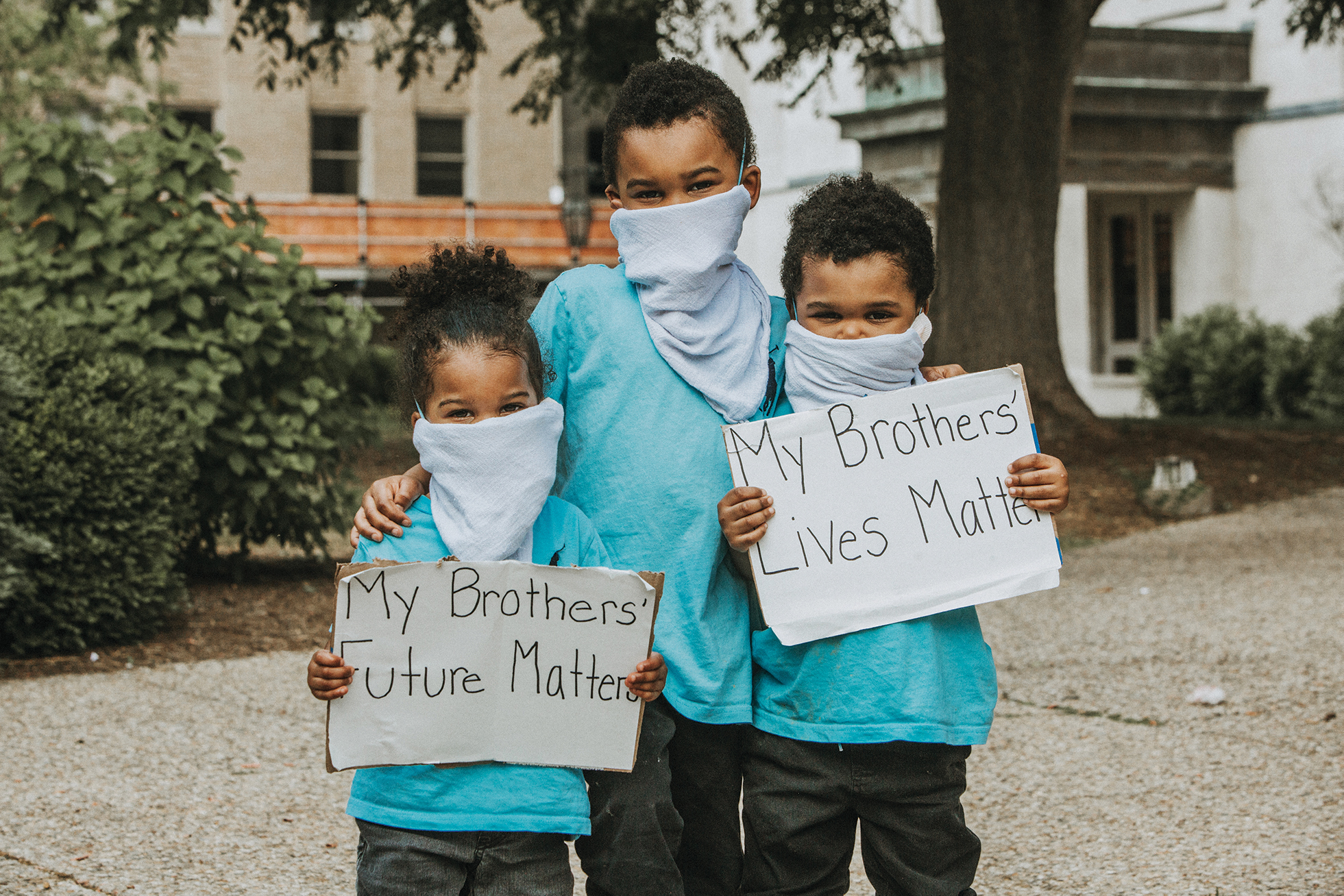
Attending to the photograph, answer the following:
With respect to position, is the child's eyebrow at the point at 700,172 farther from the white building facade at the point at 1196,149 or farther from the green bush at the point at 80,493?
the white building facade at the point at 1196,149

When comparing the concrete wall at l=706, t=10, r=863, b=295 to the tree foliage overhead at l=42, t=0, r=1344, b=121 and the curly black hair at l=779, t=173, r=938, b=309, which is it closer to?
the tree foliage overhead at l=42, t=0, r=1344, b=121

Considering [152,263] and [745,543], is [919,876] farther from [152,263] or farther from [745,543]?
[152,263]

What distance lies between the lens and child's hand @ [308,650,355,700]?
7.56 ft

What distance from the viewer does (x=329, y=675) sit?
230 cm

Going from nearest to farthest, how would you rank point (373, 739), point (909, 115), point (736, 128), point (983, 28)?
point (373, 739) < point (736, 128) < point (983, 28) < point (909, 115)

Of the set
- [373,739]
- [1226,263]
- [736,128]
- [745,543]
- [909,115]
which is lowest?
[373,739]

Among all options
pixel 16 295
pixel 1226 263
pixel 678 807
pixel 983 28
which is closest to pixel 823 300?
pixel 678 807

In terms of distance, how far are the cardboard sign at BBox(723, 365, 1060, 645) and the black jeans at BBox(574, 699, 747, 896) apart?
0.84ft

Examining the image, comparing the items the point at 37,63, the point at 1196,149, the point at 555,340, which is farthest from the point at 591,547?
the point at 37,63

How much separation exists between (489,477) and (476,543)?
0.11 meters

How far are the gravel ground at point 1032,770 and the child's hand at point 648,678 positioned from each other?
1.31m

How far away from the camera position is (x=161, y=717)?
15.6 feet

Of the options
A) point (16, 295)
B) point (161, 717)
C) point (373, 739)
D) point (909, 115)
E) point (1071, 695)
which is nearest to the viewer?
point (373, 739)

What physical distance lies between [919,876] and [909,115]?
15.3m
